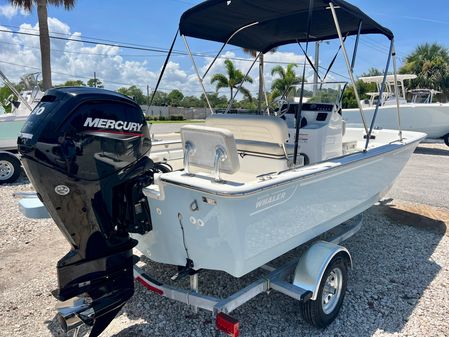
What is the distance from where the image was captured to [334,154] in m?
4.02

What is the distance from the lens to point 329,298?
2867 mm

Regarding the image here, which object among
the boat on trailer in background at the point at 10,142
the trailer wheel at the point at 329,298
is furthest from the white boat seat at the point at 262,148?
the boat on trailer in background at the point at 10,142

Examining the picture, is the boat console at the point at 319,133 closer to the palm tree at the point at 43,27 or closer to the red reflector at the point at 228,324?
the red reflector at the point at 228,324

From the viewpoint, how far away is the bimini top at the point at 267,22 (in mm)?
3553

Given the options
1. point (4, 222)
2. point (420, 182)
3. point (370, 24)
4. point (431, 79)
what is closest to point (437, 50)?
point (431, 79)

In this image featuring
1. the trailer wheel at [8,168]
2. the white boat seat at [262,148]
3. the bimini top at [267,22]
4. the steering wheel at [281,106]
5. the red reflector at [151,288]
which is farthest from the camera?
the trailer wheel at [8,168]

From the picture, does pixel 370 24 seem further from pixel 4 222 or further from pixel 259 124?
pixel 4 222

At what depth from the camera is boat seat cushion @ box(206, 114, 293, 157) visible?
3000 mm

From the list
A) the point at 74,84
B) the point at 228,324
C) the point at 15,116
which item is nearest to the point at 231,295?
the point at 228,324

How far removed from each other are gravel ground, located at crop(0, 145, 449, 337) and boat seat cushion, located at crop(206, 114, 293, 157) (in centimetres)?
123

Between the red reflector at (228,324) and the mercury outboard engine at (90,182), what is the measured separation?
61 cm

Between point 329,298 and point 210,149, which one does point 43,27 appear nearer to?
point 210,149

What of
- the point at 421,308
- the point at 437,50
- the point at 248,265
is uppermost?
the point at 437,50

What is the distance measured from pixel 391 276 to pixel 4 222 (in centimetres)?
476
